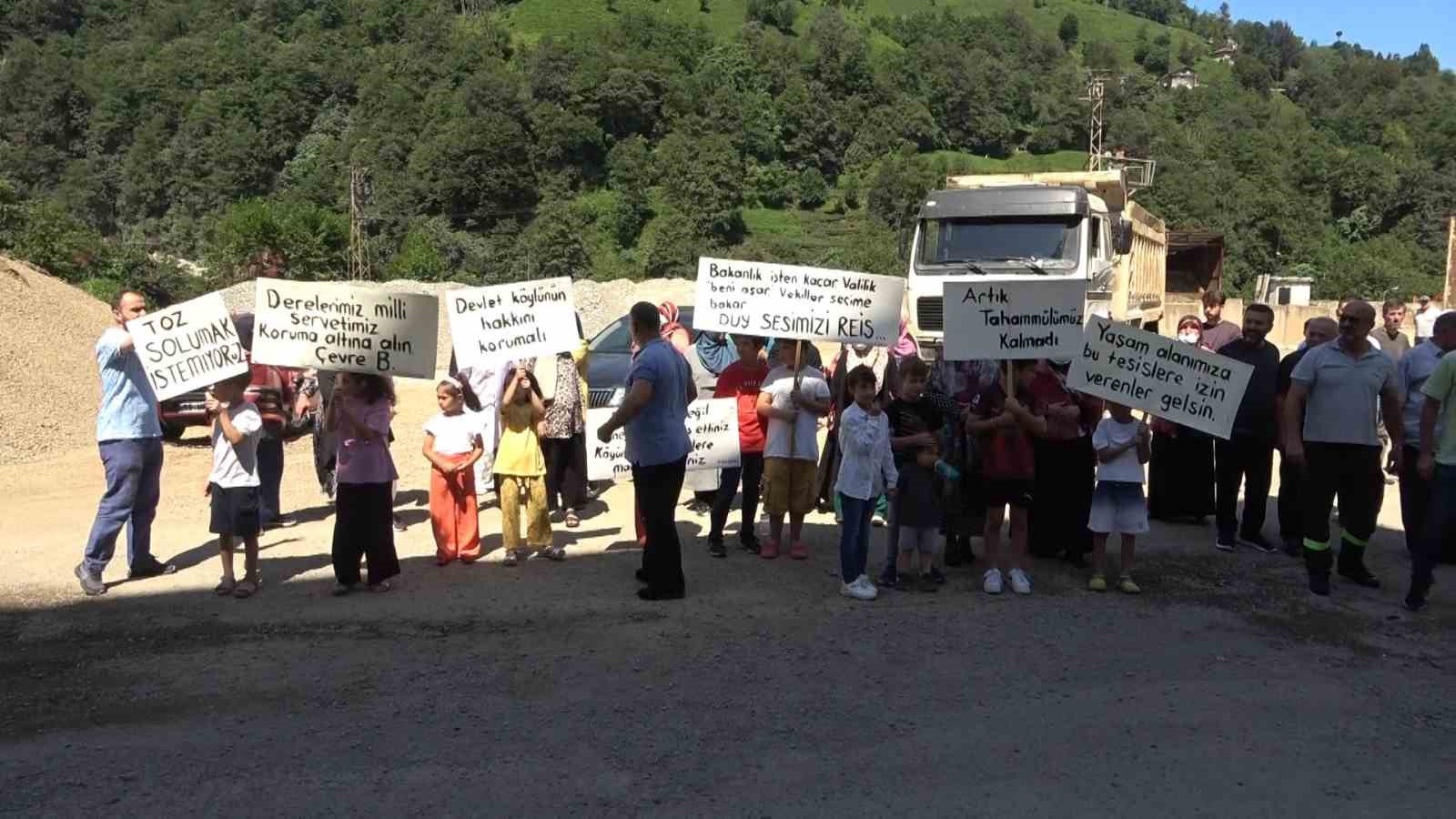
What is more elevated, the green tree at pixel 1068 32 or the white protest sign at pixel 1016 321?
the green tree at pixel 1068 32

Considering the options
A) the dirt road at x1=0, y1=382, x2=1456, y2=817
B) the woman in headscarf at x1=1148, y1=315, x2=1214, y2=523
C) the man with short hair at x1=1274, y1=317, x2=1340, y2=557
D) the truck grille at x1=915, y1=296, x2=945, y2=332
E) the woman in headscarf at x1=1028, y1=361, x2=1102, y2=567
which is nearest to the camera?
the dirt road at x1=0, y1=382, x2=1456, y2=817

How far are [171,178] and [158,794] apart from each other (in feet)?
336

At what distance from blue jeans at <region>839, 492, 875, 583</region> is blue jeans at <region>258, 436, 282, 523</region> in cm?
480

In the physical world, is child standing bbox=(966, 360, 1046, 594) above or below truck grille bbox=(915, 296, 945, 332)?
below

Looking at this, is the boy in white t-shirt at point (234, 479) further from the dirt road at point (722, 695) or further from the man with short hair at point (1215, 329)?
the man with short hair at point (1215, 329)

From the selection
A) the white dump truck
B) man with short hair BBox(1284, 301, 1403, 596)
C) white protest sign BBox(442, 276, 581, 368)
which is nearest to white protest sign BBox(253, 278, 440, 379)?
white protest sign BBox(442, 276, 581, 368)

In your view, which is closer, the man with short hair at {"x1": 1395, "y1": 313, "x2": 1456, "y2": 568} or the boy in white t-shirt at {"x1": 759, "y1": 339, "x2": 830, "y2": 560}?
the man with short hair at {"x1": 1395, "y1": 313, "x2": 1456, "y2": 568}

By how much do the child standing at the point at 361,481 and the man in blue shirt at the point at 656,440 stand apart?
1577 mm

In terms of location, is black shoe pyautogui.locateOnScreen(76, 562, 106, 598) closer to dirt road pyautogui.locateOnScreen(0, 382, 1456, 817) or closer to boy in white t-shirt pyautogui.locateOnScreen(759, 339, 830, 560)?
dirt road pyautogui.locateOnScreen(0, 382, 1456, 817)

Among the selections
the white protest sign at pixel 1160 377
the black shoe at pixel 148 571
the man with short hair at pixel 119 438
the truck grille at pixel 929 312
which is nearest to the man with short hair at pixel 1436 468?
the white protest sign at pixel 1160 377

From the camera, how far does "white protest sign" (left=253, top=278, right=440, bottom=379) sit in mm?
7277

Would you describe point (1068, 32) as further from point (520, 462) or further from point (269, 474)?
point (520, 462)

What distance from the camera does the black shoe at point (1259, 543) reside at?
8.79 m

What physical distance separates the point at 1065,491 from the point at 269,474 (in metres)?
6.42
